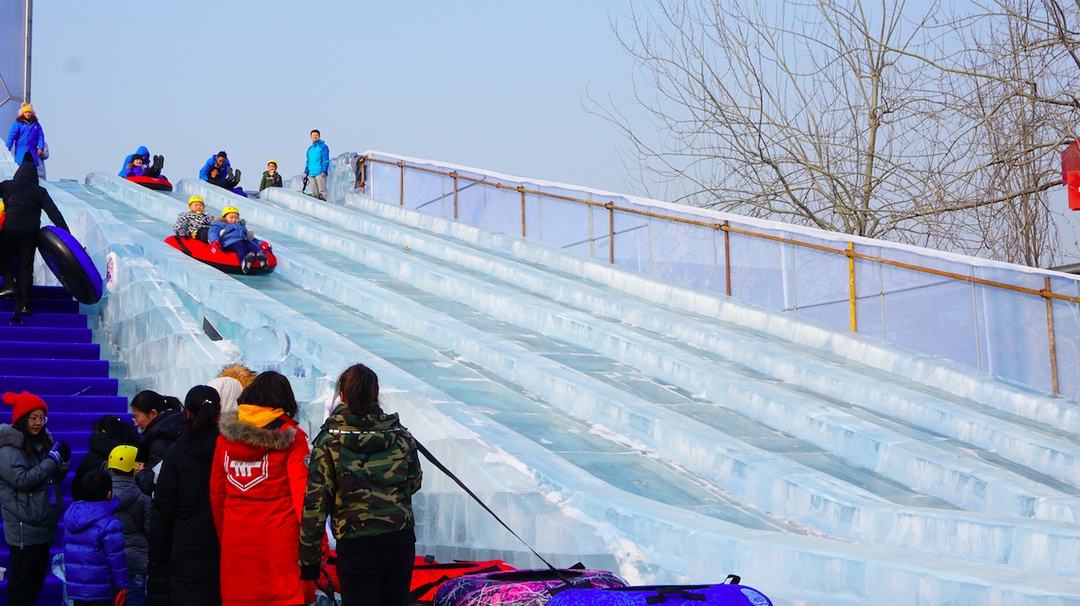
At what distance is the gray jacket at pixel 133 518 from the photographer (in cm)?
582

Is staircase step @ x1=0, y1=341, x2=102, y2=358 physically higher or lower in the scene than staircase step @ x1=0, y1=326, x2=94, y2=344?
lower

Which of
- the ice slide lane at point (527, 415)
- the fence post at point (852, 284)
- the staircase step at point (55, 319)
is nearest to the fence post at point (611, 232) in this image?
the ice slide lane at point (527, 415)

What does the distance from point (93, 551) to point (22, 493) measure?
0.70 metres

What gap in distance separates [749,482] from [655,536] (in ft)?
5.76

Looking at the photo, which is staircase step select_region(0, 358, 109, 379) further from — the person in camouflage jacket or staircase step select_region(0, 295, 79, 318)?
the person in camouflage jacket

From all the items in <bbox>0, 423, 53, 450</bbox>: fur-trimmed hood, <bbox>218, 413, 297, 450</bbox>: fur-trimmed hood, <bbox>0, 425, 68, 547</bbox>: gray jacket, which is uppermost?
<bbox>218, 413, 297, 450</bbox>: fur-trimmed hood

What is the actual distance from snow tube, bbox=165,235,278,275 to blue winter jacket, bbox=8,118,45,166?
4782 mm

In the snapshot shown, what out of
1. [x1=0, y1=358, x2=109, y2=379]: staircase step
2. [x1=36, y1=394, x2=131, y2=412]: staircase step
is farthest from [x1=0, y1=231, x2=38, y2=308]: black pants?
[x1=36, y1=394, x2=131, y2=412]: staircase step

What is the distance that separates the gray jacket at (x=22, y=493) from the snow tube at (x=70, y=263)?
4.58 metres

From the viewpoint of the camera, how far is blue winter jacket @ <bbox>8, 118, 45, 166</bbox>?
17719mm

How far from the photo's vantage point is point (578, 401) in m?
9.20

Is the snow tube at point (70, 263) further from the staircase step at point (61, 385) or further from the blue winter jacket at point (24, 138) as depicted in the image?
the blue winter jacket at point (24, 138)

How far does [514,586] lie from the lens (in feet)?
15.7

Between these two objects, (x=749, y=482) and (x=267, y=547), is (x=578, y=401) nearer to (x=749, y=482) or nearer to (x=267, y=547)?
(x=749, y=482)
